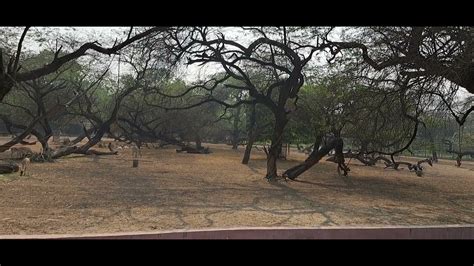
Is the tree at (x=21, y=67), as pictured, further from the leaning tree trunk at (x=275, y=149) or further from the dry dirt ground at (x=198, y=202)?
the leaning tree trunk at (x=275, y=149)

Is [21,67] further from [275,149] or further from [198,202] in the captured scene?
[275,149]

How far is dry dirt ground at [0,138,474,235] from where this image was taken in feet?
14.8

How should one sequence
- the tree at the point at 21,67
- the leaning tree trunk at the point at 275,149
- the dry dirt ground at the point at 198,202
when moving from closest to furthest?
the dry dirt ground at the point at 198,202 < the tree at the point at 21,67 < the leaning tree trunk at the point at 275,149

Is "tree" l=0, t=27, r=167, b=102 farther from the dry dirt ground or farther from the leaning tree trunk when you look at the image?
the leaning tree trunk

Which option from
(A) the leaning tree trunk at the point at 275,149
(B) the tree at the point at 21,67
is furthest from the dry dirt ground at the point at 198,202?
(B) the tree at the point at 21,67

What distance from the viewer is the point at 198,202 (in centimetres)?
598

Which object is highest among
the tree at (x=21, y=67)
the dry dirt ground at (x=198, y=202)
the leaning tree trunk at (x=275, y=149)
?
the tree at (x=21, y=67)

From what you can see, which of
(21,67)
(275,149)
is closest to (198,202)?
(275,149)

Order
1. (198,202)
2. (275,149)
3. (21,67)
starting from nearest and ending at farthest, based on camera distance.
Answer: (198,202)
(21,67)
(275,149)

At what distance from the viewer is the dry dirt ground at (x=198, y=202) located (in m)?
4.50

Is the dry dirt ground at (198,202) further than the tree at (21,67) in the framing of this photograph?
No

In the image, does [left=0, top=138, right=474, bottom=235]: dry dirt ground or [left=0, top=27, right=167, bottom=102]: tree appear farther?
[left=0, top=27, right=167, bottom=102]: tree

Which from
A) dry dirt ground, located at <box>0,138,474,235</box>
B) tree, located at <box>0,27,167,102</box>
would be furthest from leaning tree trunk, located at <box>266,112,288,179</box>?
tree, located at <box>0,27,167,102</box>

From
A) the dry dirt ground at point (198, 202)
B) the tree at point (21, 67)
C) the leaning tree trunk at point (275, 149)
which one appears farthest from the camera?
the leaning tree trunk at point (275, 149)
